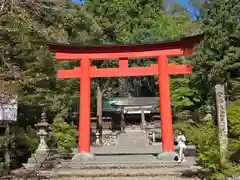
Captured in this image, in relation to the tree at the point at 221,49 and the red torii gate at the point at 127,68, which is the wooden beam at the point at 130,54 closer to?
the red torii gate at the point at 127,68

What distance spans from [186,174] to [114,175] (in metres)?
2.29

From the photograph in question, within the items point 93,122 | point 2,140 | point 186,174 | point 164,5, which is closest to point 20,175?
point 2,140

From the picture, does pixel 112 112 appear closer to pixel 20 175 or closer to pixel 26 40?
pixel 26 40

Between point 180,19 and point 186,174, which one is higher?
point 180,19

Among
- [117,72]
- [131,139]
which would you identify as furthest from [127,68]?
[131,139]

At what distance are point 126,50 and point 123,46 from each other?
0.24 metres

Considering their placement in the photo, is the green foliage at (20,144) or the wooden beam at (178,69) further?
the wooden beam at (178,69)

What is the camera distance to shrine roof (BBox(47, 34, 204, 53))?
45.5 feet

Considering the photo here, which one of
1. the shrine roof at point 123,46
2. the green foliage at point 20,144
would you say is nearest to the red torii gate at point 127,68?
the shrine roof at point 123,46

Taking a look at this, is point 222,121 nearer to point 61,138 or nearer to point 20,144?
point 20,144

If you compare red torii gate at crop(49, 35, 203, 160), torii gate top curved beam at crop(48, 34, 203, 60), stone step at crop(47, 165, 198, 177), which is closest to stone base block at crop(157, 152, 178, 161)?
red torii gate at crop(49, 35, 203, 160)

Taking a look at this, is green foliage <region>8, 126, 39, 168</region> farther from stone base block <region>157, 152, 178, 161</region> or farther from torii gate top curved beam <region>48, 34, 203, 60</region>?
stone base block <region>157, 152, 178, 161</region>

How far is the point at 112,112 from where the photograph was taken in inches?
1415

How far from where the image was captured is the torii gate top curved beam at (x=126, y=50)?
45.7 ft
